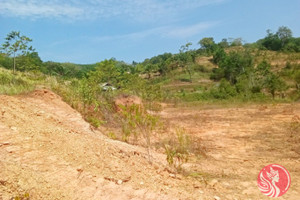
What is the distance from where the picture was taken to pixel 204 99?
20.2m

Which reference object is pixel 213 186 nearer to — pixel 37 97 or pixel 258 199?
pixel 258 199

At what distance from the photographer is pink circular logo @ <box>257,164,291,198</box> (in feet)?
9.77

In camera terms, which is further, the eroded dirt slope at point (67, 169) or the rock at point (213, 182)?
the rock at point (213, 182)

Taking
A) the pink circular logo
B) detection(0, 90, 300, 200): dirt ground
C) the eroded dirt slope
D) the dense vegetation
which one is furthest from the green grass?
the pink circular logo

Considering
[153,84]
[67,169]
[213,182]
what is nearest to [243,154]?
[213,182]

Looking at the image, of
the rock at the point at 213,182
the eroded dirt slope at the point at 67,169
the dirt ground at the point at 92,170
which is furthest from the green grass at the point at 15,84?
the rock at the point at 213,182

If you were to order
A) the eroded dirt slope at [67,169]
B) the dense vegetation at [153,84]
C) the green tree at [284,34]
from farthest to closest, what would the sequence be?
the green tree at [284,34] < the dense vegetation at [153,84] < the eroded dirt slope at [67,169]

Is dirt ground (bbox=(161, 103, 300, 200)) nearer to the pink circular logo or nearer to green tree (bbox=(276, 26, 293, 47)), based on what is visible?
the pink circular logo

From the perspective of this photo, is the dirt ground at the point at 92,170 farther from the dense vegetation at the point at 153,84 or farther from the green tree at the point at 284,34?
the green tree at the point at 284,34

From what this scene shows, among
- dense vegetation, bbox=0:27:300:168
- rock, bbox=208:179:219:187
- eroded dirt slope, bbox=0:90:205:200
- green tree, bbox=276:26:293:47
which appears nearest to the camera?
eroded dirt slope, bbox=0:90:205:200

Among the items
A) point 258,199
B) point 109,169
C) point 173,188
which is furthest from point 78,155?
point 258,199

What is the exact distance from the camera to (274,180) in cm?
336

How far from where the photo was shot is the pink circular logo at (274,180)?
2.98 m

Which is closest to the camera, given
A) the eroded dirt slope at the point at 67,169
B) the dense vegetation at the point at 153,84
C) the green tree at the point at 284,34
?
the eroded dirt slope at the point at 67,169
